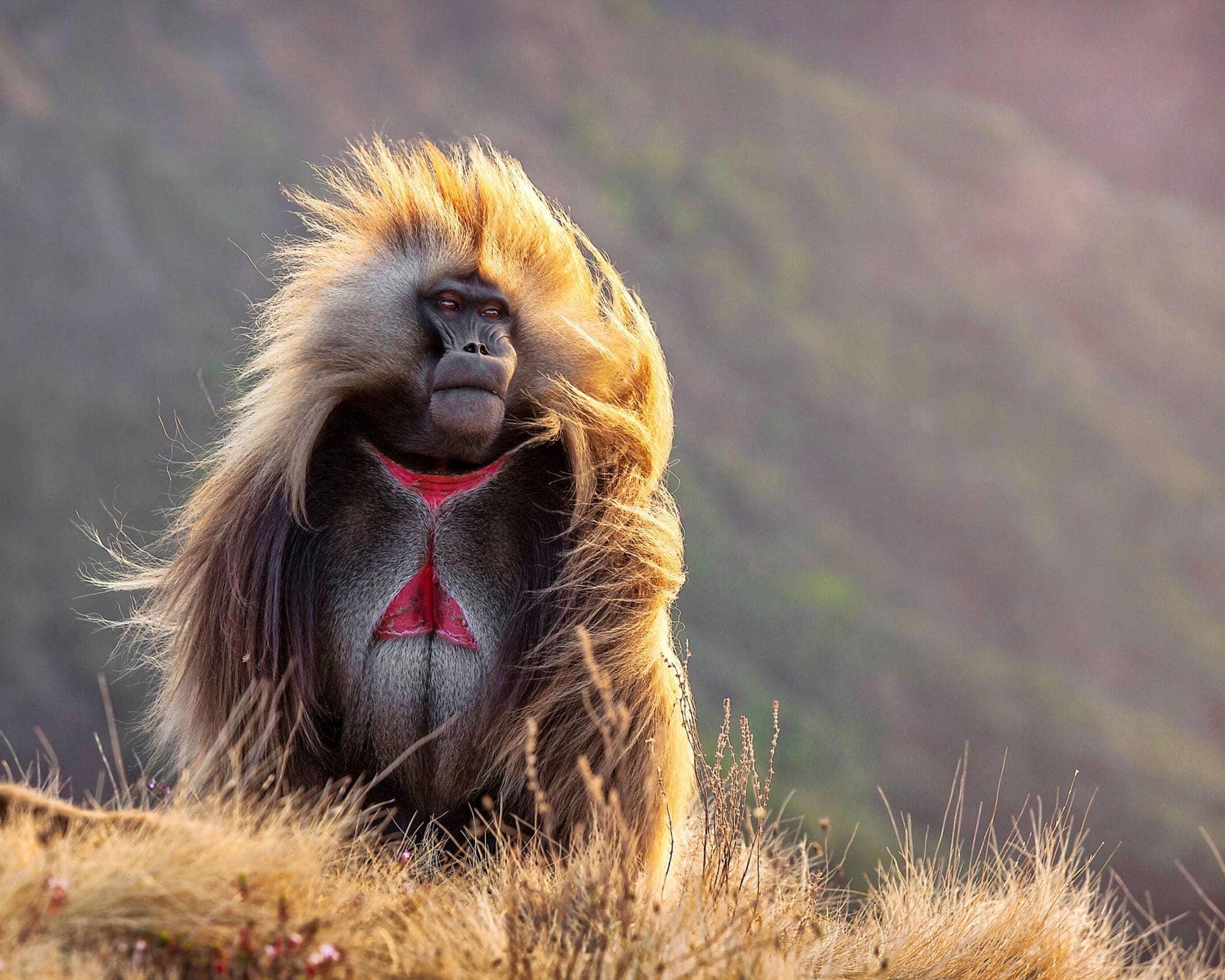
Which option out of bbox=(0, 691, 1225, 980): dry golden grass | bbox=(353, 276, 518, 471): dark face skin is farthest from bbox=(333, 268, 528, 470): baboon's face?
bbox=(0, 691, 1225, 980): dry golden grass

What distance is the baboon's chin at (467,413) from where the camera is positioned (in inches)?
148

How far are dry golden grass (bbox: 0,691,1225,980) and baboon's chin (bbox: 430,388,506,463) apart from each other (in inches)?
40.7

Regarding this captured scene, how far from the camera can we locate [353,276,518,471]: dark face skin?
3869 millimetres

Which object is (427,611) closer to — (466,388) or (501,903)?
(466,388)

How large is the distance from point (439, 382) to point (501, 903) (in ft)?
4.75

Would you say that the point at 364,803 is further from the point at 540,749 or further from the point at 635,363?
the point at 635,363

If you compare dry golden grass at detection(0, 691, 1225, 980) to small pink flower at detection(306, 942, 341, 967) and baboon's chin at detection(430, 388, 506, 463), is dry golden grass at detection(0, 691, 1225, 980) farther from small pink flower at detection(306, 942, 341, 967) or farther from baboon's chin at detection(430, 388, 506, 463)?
baboon's chin at detection(430, 388, 506, 463)

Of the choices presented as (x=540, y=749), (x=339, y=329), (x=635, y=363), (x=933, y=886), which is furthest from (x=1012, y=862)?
(x=339, y=329)

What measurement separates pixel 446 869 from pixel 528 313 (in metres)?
1.62

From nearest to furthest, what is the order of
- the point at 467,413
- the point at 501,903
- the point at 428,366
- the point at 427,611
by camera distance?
the point at 501,903, the point at 467,413, the point at 427,611, the point at 428,366

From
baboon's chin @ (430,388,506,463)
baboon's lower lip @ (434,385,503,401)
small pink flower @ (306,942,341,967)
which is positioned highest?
baboon's lower lip @ (434,385,503,401)

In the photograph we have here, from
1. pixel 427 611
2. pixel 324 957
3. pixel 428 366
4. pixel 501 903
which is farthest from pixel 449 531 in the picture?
pixel 324 957

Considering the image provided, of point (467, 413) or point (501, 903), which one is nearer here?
point (501, 903)

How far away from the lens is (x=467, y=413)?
3748 millimetres
